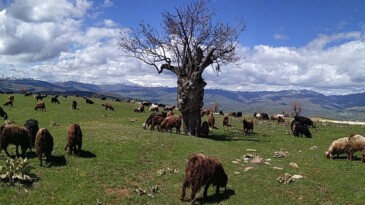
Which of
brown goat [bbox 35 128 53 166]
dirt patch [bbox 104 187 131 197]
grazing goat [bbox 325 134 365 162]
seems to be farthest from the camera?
grazing goat [bbox 325 134 365 162]

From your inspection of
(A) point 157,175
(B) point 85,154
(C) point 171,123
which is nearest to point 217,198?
(A) point 157,175

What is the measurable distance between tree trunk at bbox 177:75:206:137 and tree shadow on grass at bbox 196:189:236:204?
78.8ft

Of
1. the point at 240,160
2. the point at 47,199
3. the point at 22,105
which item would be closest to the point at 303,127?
the point at 240,160

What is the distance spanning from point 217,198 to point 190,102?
25471 millimetres

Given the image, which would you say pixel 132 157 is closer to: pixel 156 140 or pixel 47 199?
pixel 156 140

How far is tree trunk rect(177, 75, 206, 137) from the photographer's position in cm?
4431

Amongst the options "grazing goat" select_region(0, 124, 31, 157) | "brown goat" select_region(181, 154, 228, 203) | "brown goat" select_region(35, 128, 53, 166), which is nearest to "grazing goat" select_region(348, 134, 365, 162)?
"brown goat" select_region(181, 154, 228, 203)

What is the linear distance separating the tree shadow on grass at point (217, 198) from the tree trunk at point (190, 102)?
24.0 meters

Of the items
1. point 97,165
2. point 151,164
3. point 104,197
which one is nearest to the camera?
point 104,197

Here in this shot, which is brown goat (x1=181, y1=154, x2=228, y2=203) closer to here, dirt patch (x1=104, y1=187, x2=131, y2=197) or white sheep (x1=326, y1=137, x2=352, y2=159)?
dirt patch (x1=104, y1=187, x2=131, y2=197)

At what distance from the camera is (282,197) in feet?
65.3

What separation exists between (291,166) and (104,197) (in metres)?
14.2

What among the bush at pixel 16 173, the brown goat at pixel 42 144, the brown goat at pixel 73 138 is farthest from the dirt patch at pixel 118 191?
the brown goat at pixel 73 138

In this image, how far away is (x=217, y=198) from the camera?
63.5 feet
